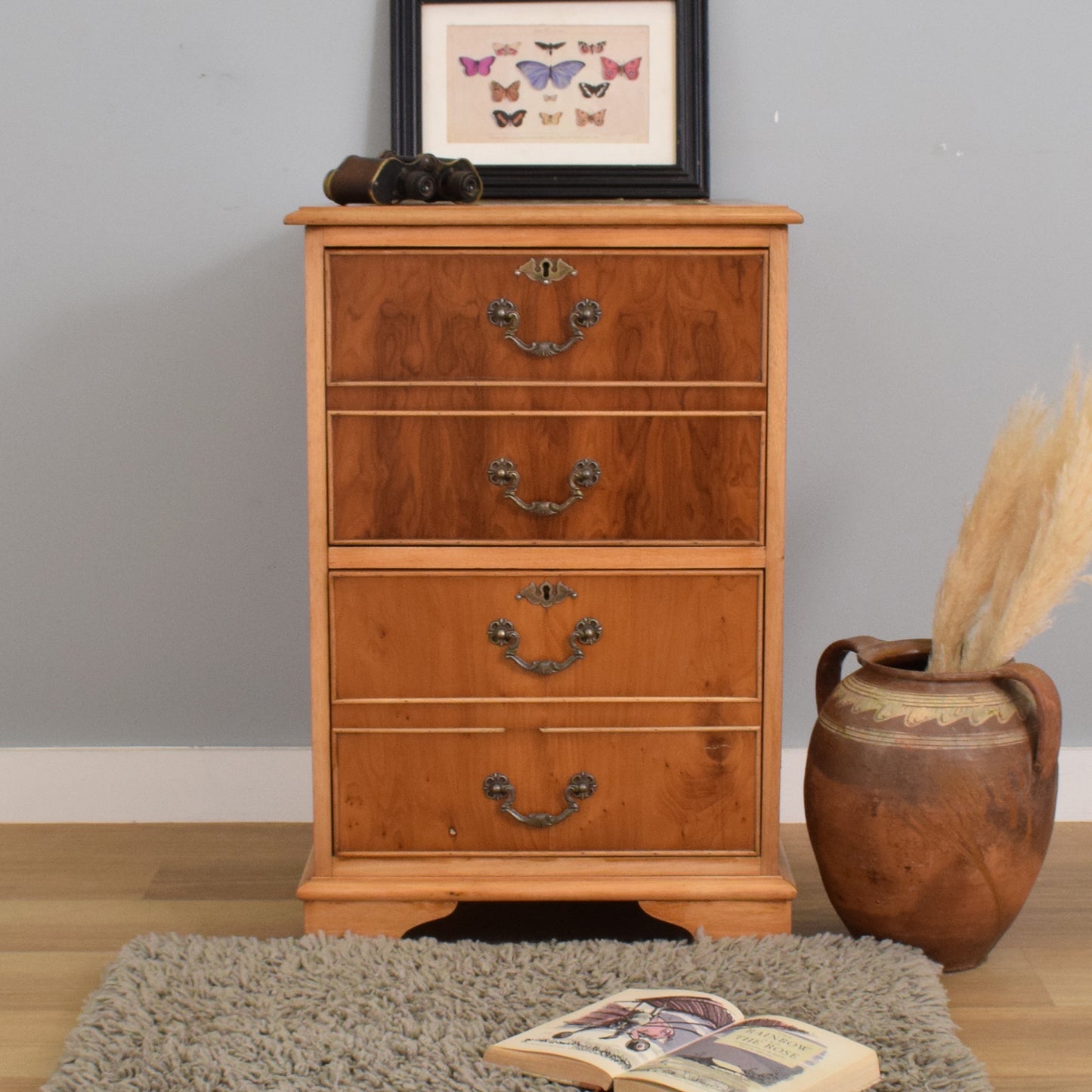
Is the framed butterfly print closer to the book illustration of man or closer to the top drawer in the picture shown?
the top drawer

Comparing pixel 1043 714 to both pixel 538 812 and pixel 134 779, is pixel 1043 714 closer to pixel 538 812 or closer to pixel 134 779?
pixel 538 812

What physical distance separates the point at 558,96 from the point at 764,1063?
1379 millimetres

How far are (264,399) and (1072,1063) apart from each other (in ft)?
4.63

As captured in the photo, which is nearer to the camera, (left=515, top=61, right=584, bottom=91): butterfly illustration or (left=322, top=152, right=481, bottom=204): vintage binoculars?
(left=322, top=152, right=481, bottom=204): vintage binoculars

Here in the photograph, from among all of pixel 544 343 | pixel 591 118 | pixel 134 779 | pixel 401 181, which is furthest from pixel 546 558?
pixel 134 779

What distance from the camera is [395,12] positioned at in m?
1.88

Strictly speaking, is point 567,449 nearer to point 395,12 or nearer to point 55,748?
point 395,12

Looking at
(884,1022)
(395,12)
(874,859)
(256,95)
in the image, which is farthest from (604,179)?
(884,1022)

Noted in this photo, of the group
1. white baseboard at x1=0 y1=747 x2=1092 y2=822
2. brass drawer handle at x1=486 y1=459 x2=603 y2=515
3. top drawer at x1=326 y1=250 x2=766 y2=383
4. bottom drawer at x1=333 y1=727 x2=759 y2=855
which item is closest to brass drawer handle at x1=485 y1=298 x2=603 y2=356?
top drawer at x1=326 y1=250 x2=766 y2=383

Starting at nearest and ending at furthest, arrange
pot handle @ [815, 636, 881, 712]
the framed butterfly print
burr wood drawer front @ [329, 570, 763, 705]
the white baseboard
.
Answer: burr wood drawer front @ [329, 570, 763, 705]
pot handle @ [815, 636, 881, 712]
the framed butterfly print
the white baseboard

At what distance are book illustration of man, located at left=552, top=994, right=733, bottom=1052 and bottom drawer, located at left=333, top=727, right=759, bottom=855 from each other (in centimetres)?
25

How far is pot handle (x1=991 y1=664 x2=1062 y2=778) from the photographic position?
1468 millimetres

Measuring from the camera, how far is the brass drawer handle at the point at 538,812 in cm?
155

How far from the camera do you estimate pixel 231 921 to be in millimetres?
1646
